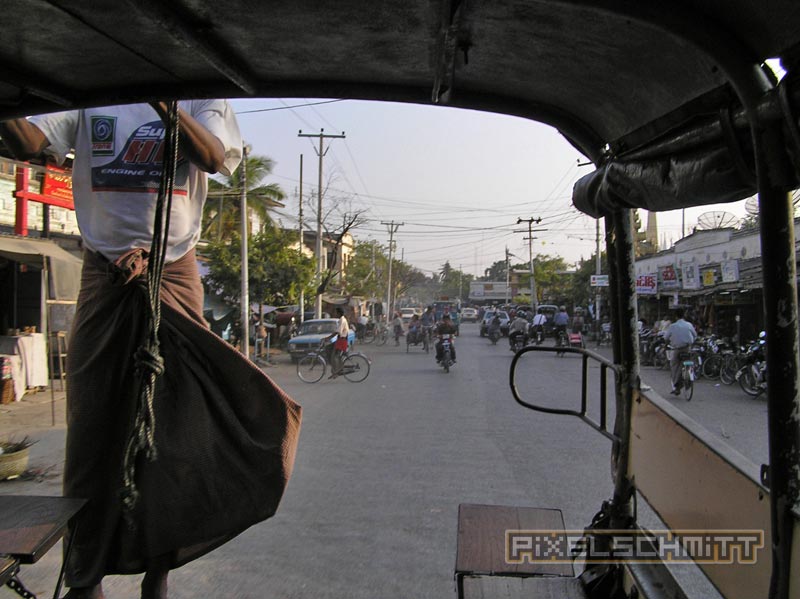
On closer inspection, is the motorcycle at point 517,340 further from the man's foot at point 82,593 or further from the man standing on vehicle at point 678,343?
the man's foot at point 82,593

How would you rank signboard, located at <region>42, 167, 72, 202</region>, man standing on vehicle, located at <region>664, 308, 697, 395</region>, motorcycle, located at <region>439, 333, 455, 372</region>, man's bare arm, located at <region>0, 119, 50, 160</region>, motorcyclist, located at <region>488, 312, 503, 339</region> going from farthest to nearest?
motorcyclist, located at <region>488, 312, 503, 339</region>, motorcycle, located at <region>439, 333, 455, 372</region>, man standing on vehicle, located at <region>664, 308, 697, 395</region>, signboard, located at <region>42, 167, 72, 202</region>, man's bare arm, located at <region>0, 119, 50, 160</region>

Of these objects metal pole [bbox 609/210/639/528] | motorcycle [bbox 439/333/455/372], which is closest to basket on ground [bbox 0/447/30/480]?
metal pole [bbox 609/210/639/528]

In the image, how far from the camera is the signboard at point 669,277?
1946 centimetres

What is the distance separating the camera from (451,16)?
1.52m

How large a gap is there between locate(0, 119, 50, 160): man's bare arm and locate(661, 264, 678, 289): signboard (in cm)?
1925

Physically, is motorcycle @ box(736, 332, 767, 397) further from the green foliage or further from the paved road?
the green foliage

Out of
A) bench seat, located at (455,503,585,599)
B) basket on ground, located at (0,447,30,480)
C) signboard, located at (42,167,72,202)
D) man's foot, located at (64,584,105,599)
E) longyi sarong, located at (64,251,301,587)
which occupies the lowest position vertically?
basket on ground, located at (0,447,30,480)

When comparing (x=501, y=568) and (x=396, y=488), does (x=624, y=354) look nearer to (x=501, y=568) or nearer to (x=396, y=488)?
(x=501, y=568)

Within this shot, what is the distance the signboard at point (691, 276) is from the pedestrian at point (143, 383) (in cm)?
1684

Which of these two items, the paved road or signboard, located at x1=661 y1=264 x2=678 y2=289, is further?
signboard, located at x1=661 y1=264 x2=678 y2=289

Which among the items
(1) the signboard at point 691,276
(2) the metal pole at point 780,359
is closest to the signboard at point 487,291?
(1) the signboard at point 691,276

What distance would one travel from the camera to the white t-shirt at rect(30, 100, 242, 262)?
1.96 metres

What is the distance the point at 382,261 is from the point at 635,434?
59585mm

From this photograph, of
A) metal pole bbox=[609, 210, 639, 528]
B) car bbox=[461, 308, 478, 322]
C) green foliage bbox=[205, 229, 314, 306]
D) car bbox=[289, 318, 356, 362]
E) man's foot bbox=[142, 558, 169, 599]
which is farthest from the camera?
car bbox=[461, 308, 478, 322]
